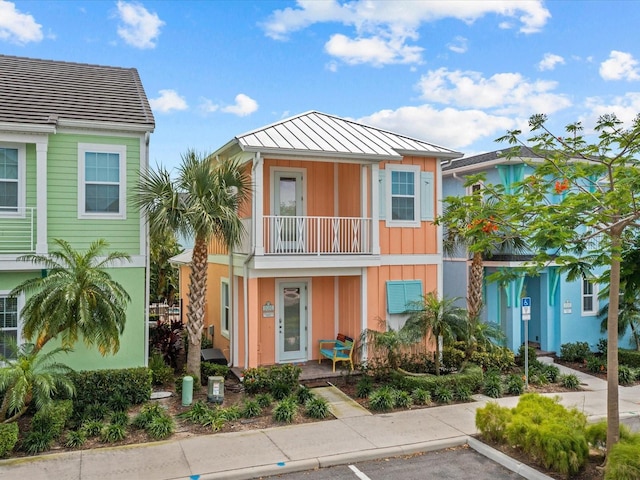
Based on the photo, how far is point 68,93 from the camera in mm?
12148

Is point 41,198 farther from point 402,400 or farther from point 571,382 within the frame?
point 571,382

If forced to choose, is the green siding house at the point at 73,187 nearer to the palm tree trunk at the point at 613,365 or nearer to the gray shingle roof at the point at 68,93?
the gray shingle roof at the point at 68,93

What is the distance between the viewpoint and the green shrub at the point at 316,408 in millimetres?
9945

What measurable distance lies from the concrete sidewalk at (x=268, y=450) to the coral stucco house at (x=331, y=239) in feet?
12.8

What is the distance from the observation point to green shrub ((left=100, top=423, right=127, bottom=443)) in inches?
336

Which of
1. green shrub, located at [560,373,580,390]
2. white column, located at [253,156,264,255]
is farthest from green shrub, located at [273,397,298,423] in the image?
green shrub, located at [560,373,580,390]

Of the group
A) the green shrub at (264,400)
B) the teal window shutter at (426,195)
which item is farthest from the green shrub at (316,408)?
the teal window shutter at (426,195)

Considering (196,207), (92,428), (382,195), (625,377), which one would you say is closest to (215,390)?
(92,428)

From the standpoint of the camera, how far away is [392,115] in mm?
34031

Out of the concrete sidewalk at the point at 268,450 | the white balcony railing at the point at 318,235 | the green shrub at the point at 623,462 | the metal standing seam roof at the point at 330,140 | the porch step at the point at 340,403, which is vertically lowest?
the porch step at the point at 340,403

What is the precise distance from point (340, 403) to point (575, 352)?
963 cm

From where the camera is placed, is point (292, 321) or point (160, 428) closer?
point (160, 428)

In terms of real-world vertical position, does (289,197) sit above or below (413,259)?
above

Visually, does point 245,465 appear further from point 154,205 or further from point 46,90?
point 46,90
